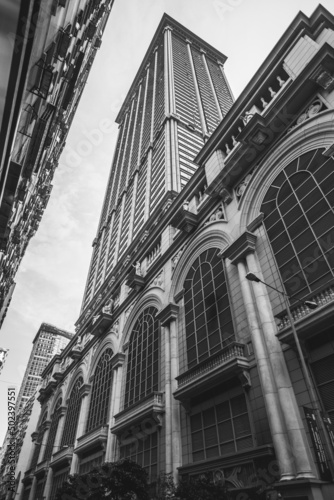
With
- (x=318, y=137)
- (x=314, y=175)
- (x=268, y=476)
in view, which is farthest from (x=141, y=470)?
(x=318, y=137)

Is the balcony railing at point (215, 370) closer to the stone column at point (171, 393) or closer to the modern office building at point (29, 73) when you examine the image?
the stone column at point (171, 393)

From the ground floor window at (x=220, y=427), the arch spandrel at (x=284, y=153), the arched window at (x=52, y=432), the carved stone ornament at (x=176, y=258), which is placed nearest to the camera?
the ground floor window at (x=220, y=427)

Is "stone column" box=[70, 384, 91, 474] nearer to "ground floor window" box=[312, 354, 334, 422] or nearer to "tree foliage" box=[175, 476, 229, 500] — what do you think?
"tree foliage" box=[175, 476, 229, 500]

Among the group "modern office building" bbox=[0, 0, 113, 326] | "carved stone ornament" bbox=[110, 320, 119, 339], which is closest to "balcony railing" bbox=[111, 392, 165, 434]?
"carved stone ornament" bbox=[110, 320, 119, 339]

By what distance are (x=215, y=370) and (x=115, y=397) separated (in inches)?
578

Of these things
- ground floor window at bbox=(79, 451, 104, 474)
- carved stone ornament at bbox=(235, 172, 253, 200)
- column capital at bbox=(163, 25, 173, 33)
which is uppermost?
column capital at bbox=(163, 25, 173, 33)

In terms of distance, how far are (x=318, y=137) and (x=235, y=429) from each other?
14.5 meters

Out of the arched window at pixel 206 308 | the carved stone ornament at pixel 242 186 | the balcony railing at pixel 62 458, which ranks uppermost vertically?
the carved stone ornament at pixel 242 186

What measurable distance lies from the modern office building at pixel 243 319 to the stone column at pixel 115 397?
0.56 feet

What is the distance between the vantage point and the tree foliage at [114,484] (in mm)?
13383

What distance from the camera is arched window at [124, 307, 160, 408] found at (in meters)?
23.8

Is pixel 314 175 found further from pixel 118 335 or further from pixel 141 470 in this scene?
pixel 118 335

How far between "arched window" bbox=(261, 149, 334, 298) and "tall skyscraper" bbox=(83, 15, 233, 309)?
2393 cm

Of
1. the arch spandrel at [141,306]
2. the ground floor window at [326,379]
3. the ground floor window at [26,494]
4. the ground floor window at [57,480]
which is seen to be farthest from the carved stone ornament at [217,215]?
the ground floor window at [26,494]
